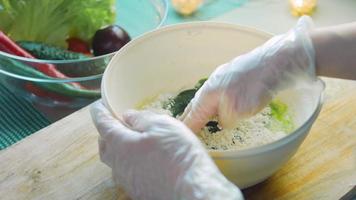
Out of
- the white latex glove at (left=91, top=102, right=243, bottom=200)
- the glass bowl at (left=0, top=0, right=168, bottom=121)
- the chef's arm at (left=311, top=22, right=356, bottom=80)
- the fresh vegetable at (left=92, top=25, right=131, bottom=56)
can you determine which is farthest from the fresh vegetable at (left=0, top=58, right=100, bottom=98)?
the chef's arm at (left=311, top=22, right=356, bottom=80)

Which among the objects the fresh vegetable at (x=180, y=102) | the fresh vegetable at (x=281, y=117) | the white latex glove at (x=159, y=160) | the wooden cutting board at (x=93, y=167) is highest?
the white latex glove at (x=159, y=160)

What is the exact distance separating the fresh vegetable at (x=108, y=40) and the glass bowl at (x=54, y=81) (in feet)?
0.23

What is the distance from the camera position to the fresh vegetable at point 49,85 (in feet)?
2.66

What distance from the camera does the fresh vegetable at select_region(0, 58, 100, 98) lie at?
0.81 m

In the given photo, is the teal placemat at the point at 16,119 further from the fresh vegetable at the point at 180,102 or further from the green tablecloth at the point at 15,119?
the fresh vegetable at the point at 180,102

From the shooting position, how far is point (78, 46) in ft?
3.07

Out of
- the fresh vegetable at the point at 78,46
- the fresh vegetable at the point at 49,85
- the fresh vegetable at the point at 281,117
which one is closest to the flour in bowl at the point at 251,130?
the fresh vegetable at the point at 281,117

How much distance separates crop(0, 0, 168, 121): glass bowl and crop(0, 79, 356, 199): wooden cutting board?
106mm

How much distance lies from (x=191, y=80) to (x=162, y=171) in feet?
0.89

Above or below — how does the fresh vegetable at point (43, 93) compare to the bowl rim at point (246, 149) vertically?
below

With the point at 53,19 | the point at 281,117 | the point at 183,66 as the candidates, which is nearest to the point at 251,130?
the point at 281,117

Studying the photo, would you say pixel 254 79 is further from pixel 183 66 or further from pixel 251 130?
pixel 183 66

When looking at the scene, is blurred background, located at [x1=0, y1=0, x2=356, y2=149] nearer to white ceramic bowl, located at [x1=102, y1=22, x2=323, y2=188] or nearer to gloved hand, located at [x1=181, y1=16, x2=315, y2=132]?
white ceramic bowl, located at [x1=102, y1=22, x2=323, y2=188]

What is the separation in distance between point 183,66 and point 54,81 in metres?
0.22
